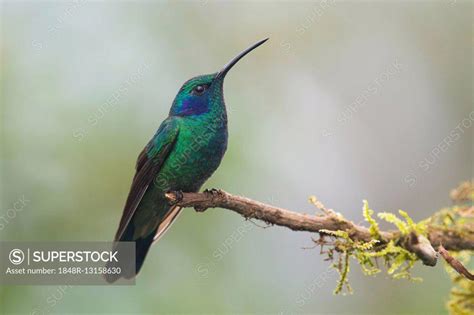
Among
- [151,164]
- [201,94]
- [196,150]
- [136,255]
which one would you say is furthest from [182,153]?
[136,255]

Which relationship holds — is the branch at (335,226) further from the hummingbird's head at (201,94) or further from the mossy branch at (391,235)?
the hummingbird's head at (201,94)

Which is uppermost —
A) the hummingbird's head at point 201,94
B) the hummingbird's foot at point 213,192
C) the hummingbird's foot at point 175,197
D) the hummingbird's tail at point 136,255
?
the hummingbird's head at point 201,94

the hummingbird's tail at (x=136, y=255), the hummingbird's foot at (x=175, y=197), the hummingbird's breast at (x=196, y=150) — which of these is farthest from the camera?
the hummingbird's tail at (x=136, y=255)

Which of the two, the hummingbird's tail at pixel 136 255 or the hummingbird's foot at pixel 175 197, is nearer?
the hummingbird's foot at pixel 175 197

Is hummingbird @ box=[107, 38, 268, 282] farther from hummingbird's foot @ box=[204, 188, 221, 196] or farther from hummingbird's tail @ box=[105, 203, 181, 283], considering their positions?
hummingbird's foot @ box=[204, 188, 221, 196]

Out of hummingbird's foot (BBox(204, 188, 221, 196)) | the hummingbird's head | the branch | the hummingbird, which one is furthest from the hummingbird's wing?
the branch

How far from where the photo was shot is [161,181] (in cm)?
403

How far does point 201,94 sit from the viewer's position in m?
4.14

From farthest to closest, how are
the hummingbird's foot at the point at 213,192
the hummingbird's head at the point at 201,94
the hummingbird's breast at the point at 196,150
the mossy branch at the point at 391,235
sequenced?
the hummingbird's head at the point at 201,94 → the hummingbird's breast at the point at 196,150 → the hummingbird's foot at the point at 213,192 → the mossy branch at the point at 391,235

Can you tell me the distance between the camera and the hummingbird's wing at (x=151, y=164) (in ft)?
13.0

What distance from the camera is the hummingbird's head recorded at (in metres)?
4.10

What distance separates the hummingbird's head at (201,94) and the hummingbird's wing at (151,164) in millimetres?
158

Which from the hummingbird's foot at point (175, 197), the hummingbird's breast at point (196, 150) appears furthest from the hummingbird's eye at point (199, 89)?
the hummingbird's foot at point (175, 197)

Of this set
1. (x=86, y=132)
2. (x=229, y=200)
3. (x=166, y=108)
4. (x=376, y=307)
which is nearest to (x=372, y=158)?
(x=376, y=307)
